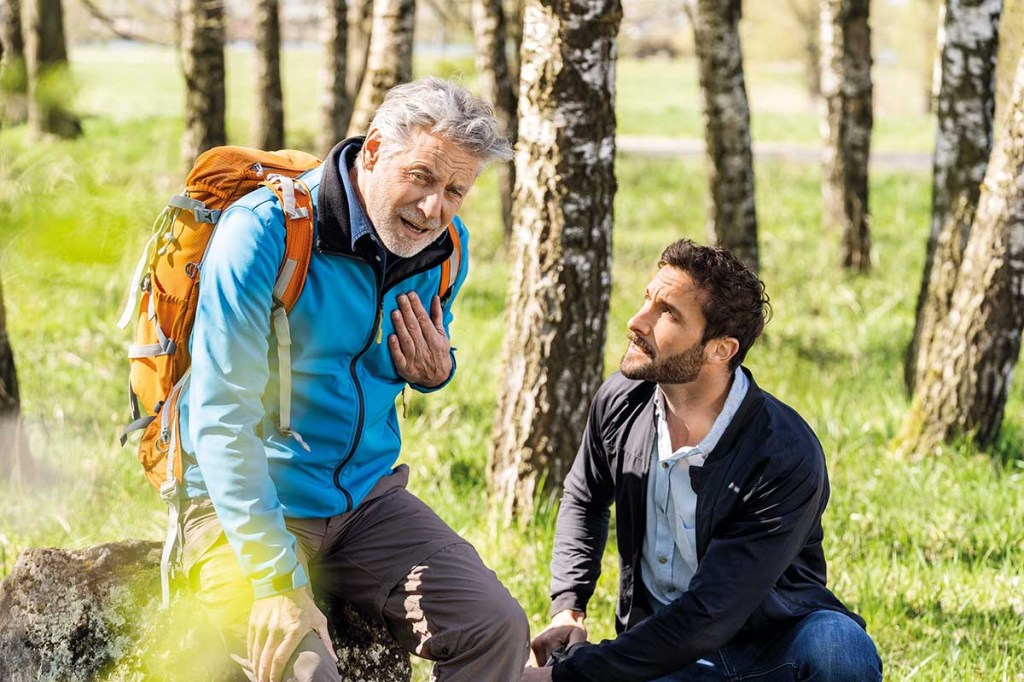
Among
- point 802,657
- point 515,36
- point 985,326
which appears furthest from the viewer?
point 515,36

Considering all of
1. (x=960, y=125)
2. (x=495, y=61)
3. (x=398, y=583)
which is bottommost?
(x=398, y=583)

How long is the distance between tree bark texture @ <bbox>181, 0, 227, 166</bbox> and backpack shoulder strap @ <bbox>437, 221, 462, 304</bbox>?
6551 mm

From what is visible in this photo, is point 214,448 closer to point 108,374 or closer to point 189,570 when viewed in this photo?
point 189,570

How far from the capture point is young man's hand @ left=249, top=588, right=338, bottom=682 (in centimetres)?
252

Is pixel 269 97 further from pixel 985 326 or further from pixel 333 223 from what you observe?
pixel 333 223

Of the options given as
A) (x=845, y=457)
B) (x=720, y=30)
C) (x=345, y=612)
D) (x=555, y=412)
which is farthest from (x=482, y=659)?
(x=720, y=30)

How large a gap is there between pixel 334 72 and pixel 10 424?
28.1ft

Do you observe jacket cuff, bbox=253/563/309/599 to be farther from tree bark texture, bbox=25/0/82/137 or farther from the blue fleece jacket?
tree bark texture, bbox=25/0/82/137

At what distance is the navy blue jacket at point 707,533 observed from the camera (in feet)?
9.52

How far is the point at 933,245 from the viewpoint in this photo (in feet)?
23.3

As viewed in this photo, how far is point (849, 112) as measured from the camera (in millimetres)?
11469

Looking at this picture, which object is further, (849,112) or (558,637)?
(849,112)

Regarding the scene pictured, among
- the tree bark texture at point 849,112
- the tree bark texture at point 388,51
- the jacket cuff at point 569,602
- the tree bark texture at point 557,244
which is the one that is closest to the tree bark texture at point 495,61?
the tree bark texture at point 388,51

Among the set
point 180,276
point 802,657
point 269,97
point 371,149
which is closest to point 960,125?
point 802,657
